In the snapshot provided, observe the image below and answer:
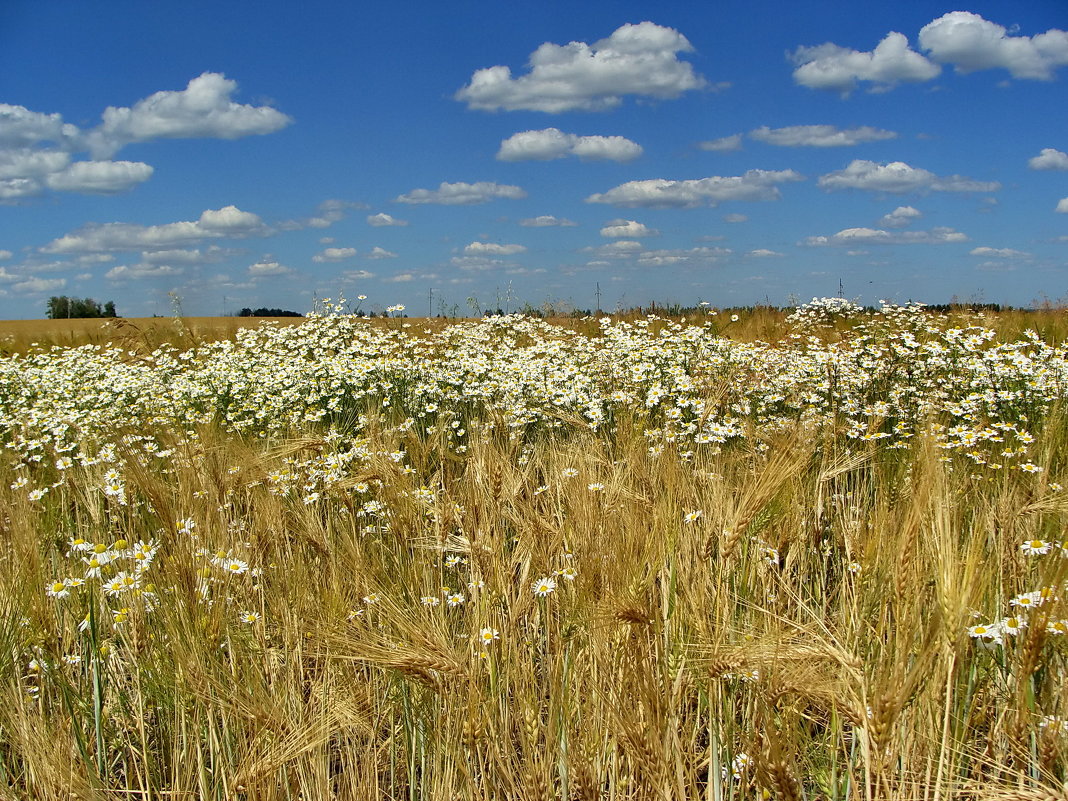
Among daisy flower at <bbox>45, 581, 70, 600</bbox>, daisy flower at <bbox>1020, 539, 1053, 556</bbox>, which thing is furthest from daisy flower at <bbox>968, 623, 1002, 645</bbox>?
daisy flower at <bbox>45, 581, 70, 600</bbox>

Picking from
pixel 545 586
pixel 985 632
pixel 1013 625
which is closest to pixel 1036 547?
pixel 1013 625

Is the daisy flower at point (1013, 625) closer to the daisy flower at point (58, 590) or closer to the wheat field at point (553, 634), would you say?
the wheat field at point (553, 634)

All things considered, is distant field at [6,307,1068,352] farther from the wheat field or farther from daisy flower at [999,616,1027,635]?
daisy flower at [999,616,1027,635]

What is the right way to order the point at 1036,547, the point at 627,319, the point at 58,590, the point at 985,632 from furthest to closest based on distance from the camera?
the point at 627,319, the point at 58,590, the point at 1036,547, the point at 985,632

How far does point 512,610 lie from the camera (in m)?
2.12

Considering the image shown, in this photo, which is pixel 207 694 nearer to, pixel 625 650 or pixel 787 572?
pixel 625 650

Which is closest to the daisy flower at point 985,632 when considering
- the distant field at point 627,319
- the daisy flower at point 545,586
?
the daisy flower at point 545,586

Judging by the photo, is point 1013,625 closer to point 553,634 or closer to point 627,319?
point 553,634

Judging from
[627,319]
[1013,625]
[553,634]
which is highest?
[627,319]

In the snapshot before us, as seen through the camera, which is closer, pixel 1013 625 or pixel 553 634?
pixel 1013 625

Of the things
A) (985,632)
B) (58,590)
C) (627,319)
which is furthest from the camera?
(627,319)

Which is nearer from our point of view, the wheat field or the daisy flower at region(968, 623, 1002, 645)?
the wheat field

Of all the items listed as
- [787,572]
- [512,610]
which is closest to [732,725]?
[512,610]

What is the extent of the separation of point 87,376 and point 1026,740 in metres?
8.17
